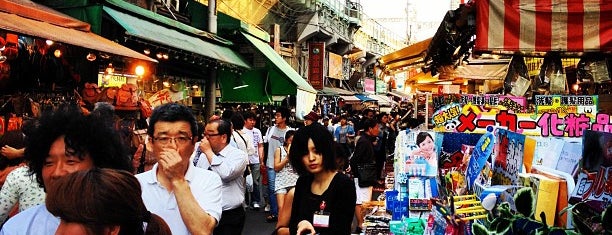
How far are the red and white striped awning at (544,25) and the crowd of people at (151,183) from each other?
2711 millimetres

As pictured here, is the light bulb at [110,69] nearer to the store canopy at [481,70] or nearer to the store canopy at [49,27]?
the store canopy at [49,27]

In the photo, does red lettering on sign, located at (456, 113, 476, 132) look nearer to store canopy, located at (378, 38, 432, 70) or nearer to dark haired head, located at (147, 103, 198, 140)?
dark haired head, located at (147, 103, 198, 140)

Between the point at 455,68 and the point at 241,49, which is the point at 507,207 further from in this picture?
the point at 241,49

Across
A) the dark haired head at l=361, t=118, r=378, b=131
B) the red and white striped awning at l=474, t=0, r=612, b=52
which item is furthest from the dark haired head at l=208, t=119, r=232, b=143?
the dark haired head at l=361, t=118, r=378, b=131

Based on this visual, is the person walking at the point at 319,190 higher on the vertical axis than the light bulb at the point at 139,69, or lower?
lower

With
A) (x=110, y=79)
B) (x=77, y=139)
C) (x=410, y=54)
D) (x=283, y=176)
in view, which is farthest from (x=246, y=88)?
(x=77, y=139)

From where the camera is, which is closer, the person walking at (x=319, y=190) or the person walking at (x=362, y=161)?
the person walking at (x=319, y=190)

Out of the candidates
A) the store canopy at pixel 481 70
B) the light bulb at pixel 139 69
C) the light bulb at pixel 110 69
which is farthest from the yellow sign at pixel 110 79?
the store canopy at pixel 481 70

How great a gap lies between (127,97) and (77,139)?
274 inches

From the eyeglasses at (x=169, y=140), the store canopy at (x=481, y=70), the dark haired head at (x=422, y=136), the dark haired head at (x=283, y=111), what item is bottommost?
the dark haired head at (x=422, y=136)

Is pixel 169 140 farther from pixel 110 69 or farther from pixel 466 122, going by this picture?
pixel 110 69

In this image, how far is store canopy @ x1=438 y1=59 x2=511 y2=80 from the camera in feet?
39.2

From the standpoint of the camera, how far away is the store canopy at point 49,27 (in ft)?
20.0

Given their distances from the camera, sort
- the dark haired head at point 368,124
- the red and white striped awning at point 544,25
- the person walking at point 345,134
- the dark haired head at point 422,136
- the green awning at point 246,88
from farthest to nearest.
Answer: the green awning at point 246,88
the person walking at point 345,134
the dark haired head at point 368,124
the red and white striped awning at point 544,25
the dark haired head at point 422,136
